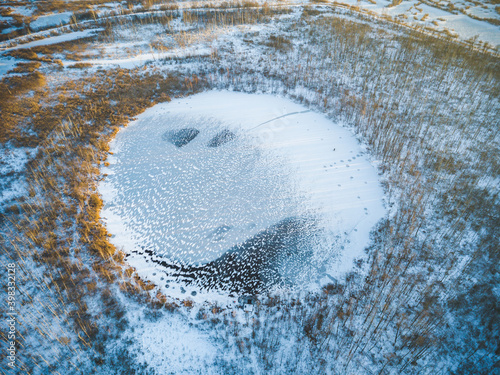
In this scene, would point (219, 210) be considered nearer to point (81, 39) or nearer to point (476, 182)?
point (476, 182)

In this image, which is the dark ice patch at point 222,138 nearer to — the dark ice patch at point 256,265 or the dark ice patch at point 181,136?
the dark ice patch at point 181,136

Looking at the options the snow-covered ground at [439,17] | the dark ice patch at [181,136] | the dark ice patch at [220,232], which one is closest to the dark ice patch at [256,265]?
the dark ice patch at [220,232]

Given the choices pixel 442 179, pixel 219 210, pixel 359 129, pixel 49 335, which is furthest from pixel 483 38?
pixel 49 335

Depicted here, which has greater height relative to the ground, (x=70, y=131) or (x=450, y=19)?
(x=450, y=19)

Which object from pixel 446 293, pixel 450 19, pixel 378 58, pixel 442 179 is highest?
pixel 450 19

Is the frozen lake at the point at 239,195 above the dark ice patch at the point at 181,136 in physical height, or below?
below

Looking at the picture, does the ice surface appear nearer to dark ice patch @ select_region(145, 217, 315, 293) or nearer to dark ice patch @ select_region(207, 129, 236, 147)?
dark ice patch @ select_region(207, 129, 236, 147)

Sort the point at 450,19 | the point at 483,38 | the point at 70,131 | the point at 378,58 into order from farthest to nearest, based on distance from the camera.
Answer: the point at 450,19
the point at 483,38
the point at 378,58
the point at 70,131
